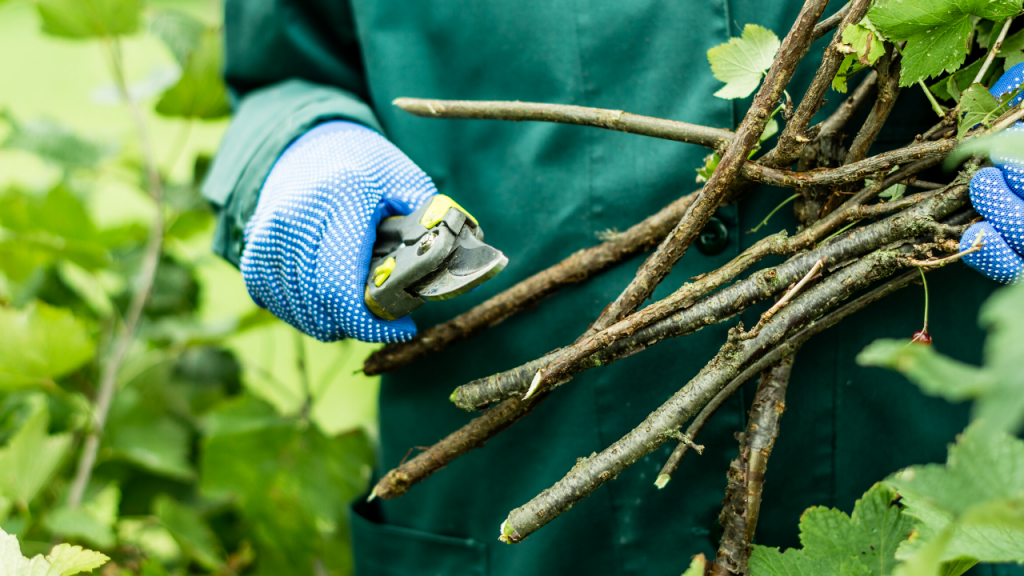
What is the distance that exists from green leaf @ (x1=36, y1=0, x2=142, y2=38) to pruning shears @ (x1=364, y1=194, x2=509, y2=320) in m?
0.78

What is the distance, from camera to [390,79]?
2.42 feet

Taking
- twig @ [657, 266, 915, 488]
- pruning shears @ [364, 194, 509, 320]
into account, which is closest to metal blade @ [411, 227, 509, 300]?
pruning shears @ [364, 194, 509, 320]

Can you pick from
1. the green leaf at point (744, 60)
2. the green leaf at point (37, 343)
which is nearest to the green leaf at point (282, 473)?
the green leaf at point (37, 343)

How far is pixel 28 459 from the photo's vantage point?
28.9 inches

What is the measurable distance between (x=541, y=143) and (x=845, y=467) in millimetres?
493

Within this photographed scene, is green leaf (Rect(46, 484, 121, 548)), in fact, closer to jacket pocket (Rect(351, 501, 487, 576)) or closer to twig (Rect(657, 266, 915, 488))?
jacket pocket (Rect(351, 501, 487, 576))

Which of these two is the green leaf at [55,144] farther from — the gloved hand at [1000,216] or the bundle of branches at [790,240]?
the gloved hand at [1000,216]

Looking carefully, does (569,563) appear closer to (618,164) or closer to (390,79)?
(618,164)

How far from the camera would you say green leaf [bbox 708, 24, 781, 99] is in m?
0.51

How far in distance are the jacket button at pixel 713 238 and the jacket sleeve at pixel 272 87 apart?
419 mm

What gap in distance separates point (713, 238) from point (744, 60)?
0.18m

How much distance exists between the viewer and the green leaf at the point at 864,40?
1.47ft

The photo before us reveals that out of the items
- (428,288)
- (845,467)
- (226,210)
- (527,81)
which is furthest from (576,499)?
(226,210)

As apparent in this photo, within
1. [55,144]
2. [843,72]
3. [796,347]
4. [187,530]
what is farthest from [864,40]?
[55,144]
